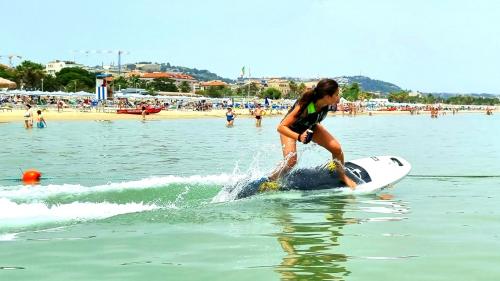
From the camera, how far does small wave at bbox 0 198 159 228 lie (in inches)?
264

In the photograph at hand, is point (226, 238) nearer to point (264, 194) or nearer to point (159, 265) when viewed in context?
point (159, 265)

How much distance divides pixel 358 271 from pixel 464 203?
435 centimetres

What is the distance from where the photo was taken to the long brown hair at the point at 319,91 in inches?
331

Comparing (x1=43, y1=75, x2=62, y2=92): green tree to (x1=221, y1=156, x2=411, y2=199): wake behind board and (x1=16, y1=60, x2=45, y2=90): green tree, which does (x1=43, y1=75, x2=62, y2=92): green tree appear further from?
(x1=221, y1=156, x2=411, y2=199): wake behind board

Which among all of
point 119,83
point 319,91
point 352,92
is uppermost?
point 119,83

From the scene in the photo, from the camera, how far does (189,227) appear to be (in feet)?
21.6

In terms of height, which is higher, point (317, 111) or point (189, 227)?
point (317, 111)

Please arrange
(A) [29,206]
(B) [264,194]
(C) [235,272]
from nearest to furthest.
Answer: (C) [235,272]
(A) [29,206]
(B) [264,194]

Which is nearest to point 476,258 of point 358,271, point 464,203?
point 358,271

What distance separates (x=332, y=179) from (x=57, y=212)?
4036mm

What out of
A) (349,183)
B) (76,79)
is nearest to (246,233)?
(349,183)

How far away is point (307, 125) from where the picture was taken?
341 inches

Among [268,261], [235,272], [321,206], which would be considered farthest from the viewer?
[321,206]

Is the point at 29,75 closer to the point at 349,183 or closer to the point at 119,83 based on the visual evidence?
the point at 119,83
